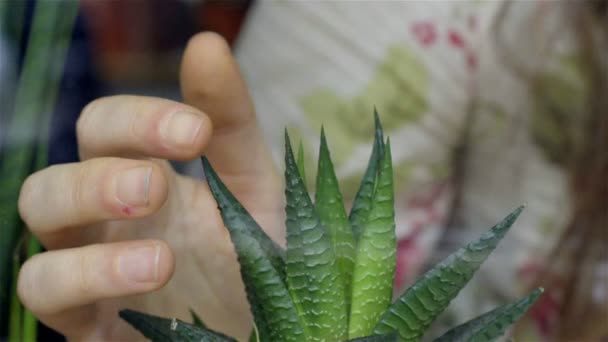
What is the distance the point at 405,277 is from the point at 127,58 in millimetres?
233

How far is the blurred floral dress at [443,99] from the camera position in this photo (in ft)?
2.05

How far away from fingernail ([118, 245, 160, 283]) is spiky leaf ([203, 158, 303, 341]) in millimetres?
37

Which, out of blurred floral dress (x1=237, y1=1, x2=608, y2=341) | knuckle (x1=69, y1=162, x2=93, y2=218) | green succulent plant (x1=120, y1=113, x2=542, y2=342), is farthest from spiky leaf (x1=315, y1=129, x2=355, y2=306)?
blurred floral dress (x1=237, y1=1, x2=608, y2=341)

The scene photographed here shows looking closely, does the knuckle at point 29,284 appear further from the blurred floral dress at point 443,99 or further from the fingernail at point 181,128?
the blurred floral dress at point 443,99

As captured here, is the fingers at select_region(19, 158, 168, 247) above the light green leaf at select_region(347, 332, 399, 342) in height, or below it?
above

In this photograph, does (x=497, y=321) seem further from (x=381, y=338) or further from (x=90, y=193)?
(x=90, y=193)

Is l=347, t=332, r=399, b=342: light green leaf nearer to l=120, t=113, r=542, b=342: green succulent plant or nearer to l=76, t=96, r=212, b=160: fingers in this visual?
l=120, t=113, r=542, b=342: green succulent plant

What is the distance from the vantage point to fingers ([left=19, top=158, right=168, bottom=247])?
0.31m

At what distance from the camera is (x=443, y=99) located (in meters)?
0.76

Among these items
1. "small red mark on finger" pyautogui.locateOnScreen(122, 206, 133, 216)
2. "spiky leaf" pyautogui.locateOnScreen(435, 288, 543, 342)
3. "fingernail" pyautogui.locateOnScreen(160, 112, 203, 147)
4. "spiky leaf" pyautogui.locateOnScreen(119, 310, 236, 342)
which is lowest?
"spiky leaf" pyautogui.locateOnScreen(435, 288, 543, 342)

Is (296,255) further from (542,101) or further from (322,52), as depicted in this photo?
(542,101)

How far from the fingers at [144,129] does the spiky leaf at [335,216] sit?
0.06 meters

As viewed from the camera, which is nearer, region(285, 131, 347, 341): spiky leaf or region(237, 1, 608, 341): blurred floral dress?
region(285, 131, 347, 341): spiky leaf

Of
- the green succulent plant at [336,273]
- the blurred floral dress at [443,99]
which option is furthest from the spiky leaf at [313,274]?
the blurred floral dress at [443,99]
